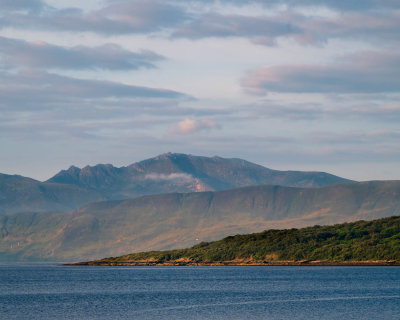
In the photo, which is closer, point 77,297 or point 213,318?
point 213,318

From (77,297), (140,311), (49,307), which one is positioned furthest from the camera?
(77,297)

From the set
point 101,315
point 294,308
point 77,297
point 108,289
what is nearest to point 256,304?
point 294,308

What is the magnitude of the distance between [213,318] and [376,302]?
4318cm

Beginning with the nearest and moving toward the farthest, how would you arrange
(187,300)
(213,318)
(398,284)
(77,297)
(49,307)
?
(213,318) → (49,307) → (187,300) → (77,297) → (398,284)

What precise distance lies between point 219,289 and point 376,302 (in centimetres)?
5416

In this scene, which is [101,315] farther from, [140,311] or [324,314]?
[324,314]

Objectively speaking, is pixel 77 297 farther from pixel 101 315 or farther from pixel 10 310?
pixel 101 315

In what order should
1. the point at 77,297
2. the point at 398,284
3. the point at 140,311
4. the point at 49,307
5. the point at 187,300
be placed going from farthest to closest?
the point at 398,284 < the point at 77,297 < the point at 187,300 < the point at 49,307 < the point at 140,311

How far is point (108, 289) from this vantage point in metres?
198

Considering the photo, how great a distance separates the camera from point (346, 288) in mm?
186625

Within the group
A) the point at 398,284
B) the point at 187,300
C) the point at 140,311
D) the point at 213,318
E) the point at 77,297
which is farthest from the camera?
the point at 398,284

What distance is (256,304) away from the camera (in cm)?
14388

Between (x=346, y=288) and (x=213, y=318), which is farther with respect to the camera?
(x=346, y=288)

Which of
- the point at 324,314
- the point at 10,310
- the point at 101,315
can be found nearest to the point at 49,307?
the point at 10,310
